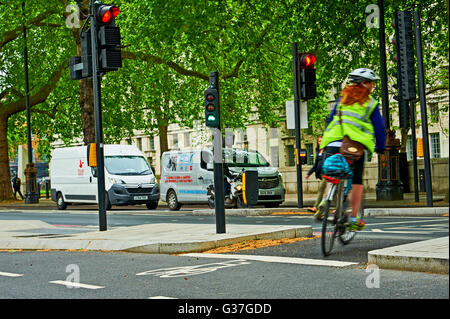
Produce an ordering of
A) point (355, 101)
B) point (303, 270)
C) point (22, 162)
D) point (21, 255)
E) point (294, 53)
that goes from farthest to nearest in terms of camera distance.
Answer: point (22, 162) < point (294, 53) < point (21, 255) < point (303, 270) < point (355, 101)

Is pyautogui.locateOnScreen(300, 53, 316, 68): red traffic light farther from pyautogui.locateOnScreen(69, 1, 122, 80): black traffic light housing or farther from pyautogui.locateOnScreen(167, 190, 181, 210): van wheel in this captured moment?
pyautogui.locateOnScreen(167, 190, 181, 210): van wheel

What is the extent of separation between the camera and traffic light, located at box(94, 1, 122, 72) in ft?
45.8

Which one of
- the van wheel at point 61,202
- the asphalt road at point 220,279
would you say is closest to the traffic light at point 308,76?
the asphalt road at point 220,279

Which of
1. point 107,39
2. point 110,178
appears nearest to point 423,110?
point 107,39

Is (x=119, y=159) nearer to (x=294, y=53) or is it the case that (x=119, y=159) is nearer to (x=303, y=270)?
(x=294, y=53)

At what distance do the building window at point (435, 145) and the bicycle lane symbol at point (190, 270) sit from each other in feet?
134

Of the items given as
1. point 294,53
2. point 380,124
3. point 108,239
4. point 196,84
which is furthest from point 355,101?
point 196,84

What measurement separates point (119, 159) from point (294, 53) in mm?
10420

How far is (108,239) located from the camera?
41.4 ft

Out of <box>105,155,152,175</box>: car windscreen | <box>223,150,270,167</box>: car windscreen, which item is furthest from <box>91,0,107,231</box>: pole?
<box>105,155,152,175</box>: car windscreen

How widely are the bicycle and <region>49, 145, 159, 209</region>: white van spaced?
71.1ft

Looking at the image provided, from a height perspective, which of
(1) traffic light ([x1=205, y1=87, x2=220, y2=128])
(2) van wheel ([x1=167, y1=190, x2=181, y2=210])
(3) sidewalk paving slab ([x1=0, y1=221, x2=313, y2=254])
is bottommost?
(3) sidewalk paving slab ([x1=0, y1=221, x2=313, y2=254])

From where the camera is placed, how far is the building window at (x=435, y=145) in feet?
158

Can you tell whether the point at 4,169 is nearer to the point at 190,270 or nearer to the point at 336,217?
the point at 190,270
